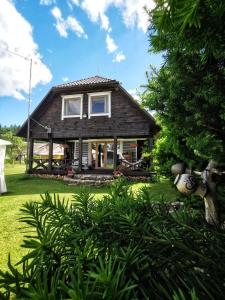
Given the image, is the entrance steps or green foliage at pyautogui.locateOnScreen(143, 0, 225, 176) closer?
green foliage at pyautogui.locateOnScreen(143, 0, 225, 176)

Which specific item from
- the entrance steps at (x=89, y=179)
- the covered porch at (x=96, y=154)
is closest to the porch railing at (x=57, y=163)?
the covered porch at (x=96, y=154)

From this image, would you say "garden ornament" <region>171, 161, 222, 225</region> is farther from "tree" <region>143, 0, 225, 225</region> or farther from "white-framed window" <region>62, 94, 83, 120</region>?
"white-framed window" <region>62, 94, 83, 120</region>

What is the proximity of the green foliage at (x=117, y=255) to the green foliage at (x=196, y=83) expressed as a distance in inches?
30.0

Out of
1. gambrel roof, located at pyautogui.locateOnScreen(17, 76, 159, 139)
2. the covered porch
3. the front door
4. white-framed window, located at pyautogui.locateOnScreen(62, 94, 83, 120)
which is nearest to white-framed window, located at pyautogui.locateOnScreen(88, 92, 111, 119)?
gambrel roof, located at pyautogui.locateOnScreen(17, 76, 159, 139)

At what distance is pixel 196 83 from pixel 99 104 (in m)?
16.5

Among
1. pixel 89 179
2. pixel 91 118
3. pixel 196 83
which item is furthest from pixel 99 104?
pixel 196 83

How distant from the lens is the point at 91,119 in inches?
699

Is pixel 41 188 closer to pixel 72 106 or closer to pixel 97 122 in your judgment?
pixel 97 122

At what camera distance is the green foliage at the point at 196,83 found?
104 centimetres

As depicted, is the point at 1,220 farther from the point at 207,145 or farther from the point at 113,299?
the point at 113,299

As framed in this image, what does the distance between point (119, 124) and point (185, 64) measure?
49.6 feet

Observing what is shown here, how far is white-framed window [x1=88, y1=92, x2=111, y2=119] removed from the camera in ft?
57.3

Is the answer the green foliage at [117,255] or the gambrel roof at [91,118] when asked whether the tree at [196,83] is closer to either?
the green foliage at [117,255]

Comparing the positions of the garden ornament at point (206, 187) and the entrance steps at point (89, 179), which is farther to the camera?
the entrance steps at point (89, 179)
